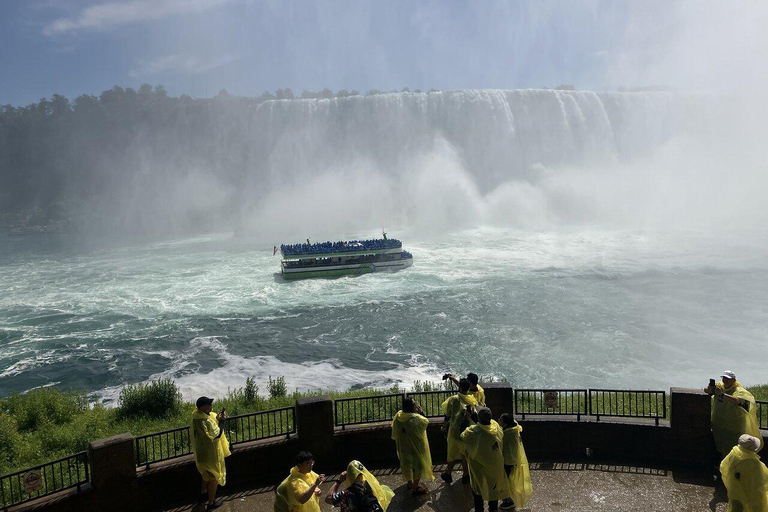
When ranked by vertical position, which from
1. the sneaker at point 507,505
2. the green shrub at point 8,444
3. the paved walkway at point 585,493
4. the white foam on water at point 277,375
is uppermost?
the sneaker at point 507,505

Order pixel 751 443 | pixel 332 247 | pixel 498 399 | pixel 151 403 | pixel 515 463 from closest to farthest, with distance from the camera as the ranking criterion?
pixel 751 443, pixel 515 463, pixel 498 399, pixel 151 403, pixel 332 247

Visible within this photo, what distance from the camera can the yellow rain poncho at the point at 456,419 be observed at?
7.25 metres

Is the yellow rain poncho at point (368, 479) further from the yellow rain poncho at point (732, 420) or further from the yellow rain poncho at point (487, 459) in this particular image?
the yellow rain poncho at point (732, 420)

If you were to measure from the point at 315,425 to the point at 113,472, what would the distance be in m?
2.66

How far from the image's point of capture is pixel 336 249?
3762cm

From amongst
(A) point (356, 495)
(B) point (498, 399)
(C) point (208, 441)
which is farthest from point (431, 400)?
(A) point (356, 495)

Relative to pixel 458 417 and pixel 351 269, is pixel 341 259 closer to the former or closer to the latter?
pixel 351 269

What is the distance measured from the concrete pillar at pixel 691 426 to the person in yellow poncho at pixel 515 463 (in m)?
2.81

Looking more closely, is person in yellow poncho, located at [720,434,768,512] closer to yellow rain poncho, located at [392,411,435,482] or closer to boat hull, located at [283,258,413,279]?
yellow rain poncho, located at [392,411,435,482]

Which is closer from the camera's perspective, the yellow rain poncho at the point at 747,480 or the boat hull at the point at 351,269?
the yellow rain poncho at the point at 747,480

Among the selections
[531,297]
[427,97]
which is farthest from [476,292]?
[427,97]

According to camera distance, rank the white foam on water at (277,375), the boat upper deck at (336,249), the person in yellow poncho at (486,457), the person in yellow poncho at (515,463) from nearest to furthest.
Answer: the person in yellow poncho at (486,457) < the person in yellow poncho at (515,463) < the white foam on water at (277,375) < the boat upper deck at (336,249)

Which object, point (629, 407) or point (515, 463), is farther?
point (629, 407)

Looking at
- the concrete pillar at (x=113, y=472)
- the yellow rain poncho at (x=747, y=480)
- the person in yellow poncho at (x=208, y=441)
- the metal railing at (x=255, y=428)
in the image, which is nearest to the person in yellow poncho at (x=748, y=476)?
the yellow rain poncho at (x=747, y=480)
